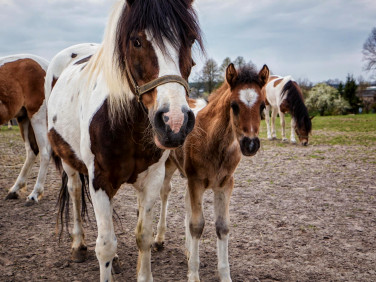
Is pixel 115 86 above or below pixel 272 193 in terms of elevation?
above

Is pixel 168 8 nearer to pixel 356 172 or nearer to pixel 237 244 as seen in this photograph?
pixel 237 244

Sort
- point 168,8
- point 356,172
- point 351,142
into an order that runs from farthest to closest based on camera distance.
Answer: point 351,142 → point 356,172 → point 168,8

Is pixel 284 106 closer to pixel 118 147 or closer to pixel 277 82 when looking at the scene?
pixel 277 82

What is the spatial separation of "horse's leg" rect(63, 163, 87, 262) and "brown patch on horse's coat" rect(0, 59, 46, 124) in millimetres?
2275

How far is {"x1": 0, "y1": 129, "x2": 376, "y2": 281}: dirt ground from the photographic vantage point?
317 cm

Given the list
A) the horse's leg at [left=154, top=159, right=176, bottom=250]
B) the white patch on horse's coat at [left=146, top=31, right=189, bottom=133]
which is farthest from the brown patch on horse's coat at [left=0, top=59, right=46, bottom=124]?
the white patch on horse's coat at [left=146, top=31, right=189, bottom=133]

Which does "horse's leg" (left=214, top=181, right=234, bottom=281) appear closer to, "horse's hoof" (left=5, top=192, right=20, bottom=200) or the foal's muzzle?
the foal's muzzle

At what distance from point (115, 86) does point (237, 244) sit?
8.35 ft

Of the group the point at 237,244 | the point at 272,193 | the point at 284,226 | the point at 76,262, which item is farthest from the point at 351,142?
the point at 76,262

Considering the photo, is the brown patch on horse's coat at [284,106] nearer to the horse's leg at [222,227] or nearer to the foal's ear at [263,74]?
the foal's ear at [263,74]

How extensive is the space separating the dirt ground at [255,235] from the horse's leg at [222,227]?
230mm

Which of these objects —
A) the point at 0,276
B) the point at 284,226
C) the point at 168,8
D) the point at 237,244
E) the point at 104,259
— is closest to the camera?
the point at 168,8

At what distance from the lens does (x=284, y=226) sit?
4.29 metres

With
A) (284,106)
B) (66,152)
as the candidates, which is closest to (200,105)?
(66,152)
